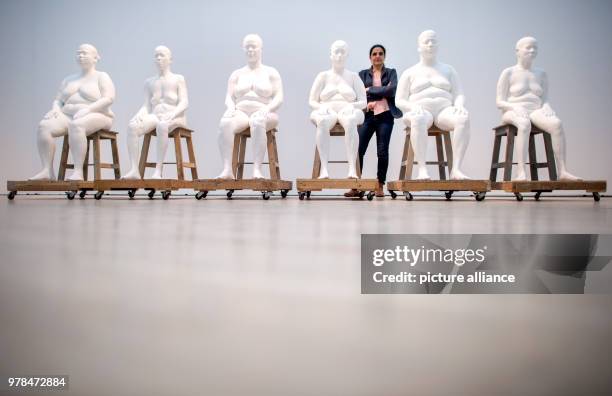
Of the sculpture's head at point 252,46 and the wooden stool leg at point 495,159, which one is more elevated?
the sculpture's head at point 252,46

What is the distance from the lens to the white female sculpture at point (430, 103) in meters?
4.07

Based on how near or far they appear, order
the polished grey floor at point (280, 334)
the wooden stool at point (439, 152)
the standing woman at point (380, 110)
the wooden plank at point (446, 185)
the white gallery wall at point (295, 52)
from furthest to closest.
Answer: the white gallery wall at point (295, 52), the standing woman at point (380, 110), the wooden stool at point (439, 152), the wooden plank at point (446, 185), the polished grey floor at point (280, 334)

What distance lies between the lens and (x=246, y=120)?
171 inches

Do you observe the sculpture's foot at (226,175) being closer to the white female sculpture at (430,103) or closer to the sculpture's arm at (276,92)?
the sculpture's arm at (276,92)

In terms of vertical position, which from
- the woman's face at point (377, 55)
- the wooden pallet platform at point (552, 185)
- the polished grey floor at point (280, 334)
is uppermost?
the woman's face at point (377, 55)

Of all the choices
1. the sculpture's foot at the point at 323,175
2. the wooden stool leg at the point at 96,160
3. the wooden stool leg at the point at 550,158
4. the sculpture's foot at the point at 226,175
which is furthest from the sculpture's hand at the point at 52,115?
the wooden stool leg at the point at 550,158

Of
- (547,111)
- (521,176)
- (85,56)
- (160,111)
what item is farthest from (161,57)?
(547,111)

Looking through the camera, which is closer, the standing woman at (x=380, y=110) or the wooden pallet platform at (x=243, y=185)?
the wooden pallet platform at (x=243, y=185)

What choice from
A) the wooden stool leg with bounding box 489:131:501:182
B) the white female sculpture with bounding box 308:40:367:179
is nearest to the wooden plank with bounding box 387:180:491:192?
the white female sculpture with bounding box 308:40:367:179

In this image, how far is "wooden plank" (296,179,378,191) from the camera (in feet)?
13.1

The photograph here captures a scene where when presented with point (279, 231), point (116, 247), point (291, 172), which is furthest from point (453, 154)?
point (116, 247)

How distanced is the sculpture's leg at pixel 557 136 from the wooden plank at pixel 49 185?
3979mm

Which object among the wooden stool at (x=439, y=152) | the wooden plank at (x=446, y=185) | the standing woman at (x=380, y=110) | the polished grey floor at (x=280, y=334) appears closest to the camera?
the polished grey floor at (x=280, y=334)

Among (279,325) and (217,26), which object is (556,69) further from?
(279,325)
